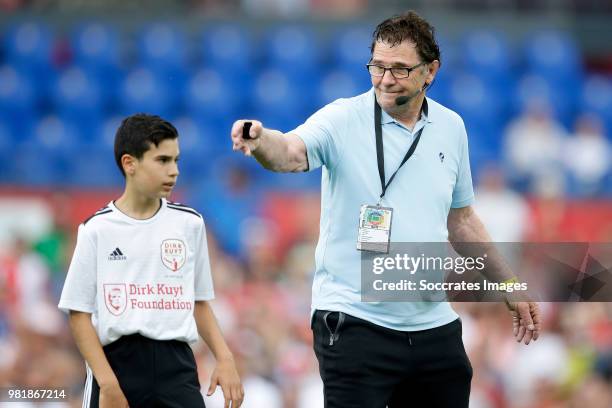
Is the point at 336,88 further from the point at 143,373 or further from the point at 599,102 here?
the point at 143,373

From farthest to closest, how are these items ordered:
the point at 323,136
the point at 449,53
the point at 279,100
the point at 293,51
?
the point at 449,53, the point at 293,51, the point at 279,100, the point at 323,136

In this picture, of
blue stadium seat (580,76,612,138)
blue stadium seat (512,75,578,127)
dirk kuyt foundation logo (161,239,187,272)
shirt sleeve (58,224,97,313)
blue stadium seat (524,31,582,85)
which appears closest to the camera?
shirt sleeve (58,224,97,313)

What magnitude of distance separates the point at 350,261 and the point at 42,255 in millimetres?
7749

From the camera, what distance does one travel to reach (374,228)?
16.7 ft

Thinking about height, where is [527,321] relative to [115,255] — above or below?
below

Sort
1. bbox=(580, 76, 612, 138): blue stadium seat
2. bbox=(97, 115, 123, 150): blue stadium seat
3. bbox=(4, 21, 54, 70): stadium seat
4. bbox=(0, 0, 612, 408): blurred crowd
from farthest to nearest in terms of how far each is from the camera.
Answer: bbox=(580, 76, 612, 138): blue stadium seat, bbox=(4, 21, 54, 70): stadium seat, bbox=(97, 115, 123, 150): blue stadium seat, bbox=(0, 0, 612, 408): blurred crowd

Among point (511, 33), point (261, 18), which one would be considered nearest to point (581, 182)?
point (511, 33)

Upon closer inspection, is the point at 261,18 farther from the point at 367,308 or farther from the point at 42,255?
the point at 367,308

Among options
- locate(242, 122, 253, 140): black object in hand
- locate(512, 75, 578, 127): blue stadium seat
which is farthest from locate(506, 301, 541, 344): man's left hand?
locate(512, 75, 578, 127): blue stadium seat

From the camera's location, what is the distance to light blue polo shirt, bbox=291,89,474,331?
16.8 feet

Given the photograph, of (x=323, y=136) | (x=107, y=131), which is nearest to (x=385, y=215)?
(x=323, y=136)

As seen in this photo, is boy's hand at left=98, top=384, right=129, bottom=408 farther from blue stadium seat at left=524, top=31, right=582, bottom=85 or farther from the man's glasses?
blue stadium seat at left=524, top=31, right=582, bottom=85

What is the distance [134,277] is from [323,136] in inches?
40.4

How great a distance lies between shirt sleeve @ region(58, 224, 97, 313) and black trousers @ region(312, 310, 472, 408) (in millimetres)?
951
